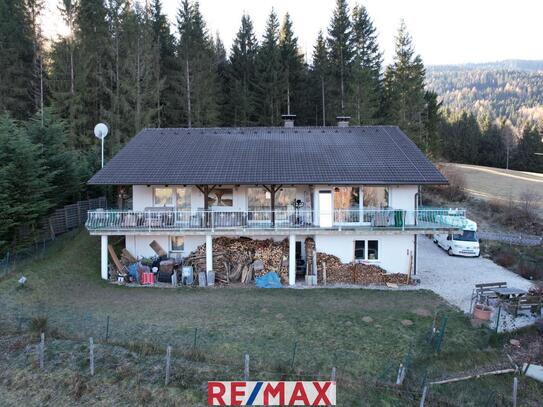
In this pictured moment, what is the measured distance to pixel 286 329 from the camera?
14000 millimetres

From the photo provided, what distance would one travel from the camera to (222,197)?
21219 millimetres

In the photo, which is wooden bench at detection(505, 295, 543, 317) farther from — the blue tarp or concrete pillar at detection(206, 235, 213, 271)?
concrete pillar at detection(206, 235, 213, 271)

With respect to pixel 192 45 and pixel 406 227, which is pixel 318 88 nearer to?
pixel 192 45

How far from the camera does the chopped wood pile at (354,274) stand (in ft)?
63.7

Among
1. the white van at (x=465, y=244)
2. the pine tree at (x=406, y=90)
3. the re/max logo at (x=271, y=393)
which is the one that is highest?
the pine tree at (x=406, y=90)

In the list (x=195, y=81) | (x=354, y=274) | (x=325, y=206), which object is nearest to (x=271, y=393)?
(x=354, y=274)

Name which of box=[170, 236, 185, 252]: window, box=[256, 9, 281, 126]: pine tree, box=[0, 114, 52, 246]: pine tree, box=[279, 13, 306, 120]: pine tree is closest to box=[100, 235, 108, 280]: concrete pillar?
box=[170, 236, 185, 252]: window

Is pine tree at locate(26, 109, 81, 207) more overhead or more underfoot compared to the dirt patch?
more overhead

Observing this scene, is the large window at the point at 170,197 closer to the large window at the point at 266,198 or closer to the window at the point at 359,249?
the large window at the point at 266,198

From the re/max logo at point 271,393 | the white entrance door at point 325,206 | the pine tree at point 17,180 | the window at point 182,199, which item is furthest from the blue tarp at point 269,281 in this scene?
the pine tree at point 17,180

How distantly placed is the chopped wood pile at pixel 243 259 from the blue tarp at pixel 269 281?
45 centimetres

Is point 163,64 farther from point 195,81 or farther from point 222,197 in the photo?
point 222,197

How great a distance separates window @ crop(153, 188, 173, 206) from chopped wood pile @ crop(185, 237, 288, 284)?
2.93 m

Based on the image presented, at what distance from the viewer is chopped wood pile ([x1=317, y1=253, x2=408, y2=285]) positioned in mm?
19406
